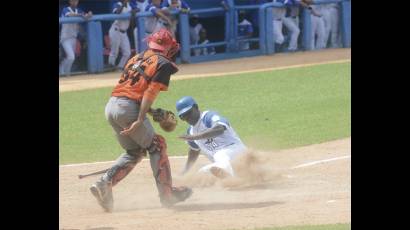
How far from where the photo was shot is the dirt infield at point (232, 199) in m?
8.88

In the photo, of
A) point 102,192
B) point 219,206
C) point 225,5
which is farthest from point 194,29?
point 102,192

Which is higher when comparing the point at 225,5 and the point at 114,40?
the point at 225,5

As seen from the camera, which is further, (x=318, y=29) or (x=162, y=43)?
(x=318, y=29)

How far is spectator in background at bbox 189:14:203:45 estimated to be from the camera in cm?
2445

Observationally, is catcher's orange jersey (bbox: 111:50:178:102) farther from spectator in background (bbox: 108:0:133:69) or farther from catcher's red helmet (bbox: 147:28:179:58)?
spectator in background (bbox: 108:0:133:69)

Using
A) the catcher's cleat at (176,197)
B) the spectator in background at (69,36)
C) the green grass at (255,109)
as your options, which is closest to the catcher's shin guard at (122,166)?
the catcher's cleat at (176,197)

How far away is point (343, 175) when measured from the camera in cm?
1106

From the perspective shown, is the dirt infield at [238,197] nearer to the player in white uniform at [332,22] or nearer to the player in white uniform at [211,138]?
the player in white uniform at [211,138]

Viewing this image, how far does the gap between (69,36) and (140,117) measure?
1279cm

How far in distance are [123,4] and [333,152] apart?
11264 mm

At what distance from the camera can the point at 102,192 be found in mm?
9508

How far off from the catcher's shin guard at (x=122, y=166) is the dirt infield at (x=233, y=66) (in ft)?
33.1

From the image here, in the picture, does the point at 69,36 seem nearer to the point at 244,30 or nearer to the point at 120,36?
the point at 120,36
